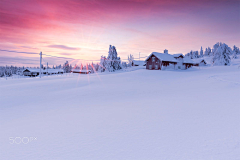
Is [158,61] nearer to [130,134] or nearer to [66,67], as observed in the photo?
[130,134]

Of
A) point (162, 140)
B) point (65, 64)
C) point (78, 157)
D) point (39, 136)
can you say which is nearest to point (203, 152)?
point (162, 140)

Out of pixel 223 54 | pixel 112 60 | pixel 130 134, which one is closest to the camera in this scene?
pixel 130 134

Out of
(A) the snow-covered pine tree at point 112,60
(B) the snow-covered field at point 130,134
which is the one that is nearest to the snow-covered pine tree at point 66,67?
(A) the snow-covered pine tree at point 112,60

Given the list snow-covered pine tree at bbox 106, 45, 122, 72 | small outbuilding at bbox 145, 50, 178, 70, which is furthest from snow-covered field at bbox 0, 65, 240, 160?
snow-covered pine tree at bbox 106, 45, 122, 72

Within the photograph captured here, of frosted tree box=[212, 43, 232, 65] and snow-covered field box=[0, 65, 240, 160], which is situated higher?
frosted tree box=[212, 43, 232, 65]

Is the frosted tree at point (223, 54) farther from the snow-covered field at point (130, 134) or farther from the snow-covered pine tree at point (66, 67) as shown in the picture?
the snow-covered pine tree at point (66, 67)

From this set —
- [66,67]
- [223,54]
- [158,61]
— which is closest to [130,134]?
[158,61]

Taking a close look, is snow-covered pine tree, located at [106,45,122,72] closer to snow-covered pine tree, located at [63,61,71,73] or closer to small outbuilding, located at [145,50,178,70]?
small outbuilding, located at [145,50,178,70]

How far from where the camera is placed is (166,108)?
7.85 meters

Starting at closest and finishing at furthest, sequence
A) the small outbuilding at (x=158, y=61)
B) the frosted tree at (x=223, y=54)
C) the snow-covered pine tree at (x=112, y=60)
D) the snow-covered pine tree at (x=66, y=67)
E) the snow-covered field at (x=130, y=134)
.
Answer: the snow-covered field at (x=130, y=134)
the small outbuilding at (x=158, y=61)
the frosted tree at (x=223, y=54)
the snow-covered pine tree at (x=112, y=60)
the snow-covered pine tree at (x=66, y=67)

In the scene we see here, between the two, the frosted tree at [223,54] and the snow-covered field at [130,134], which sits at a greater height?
the frosted tree at [223,54]

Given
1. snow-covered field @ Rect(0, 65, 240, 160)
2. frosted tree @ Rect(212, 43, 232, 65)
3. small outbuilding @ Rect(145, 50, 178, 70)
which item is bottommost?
snow-covered field @ Rect(0, 65, 240, 160)

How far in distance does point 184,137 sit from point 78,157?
3698 millimetres

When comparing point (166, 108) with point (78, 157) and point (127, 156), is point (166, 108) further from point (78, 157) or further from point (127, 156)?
point (78, 157)
